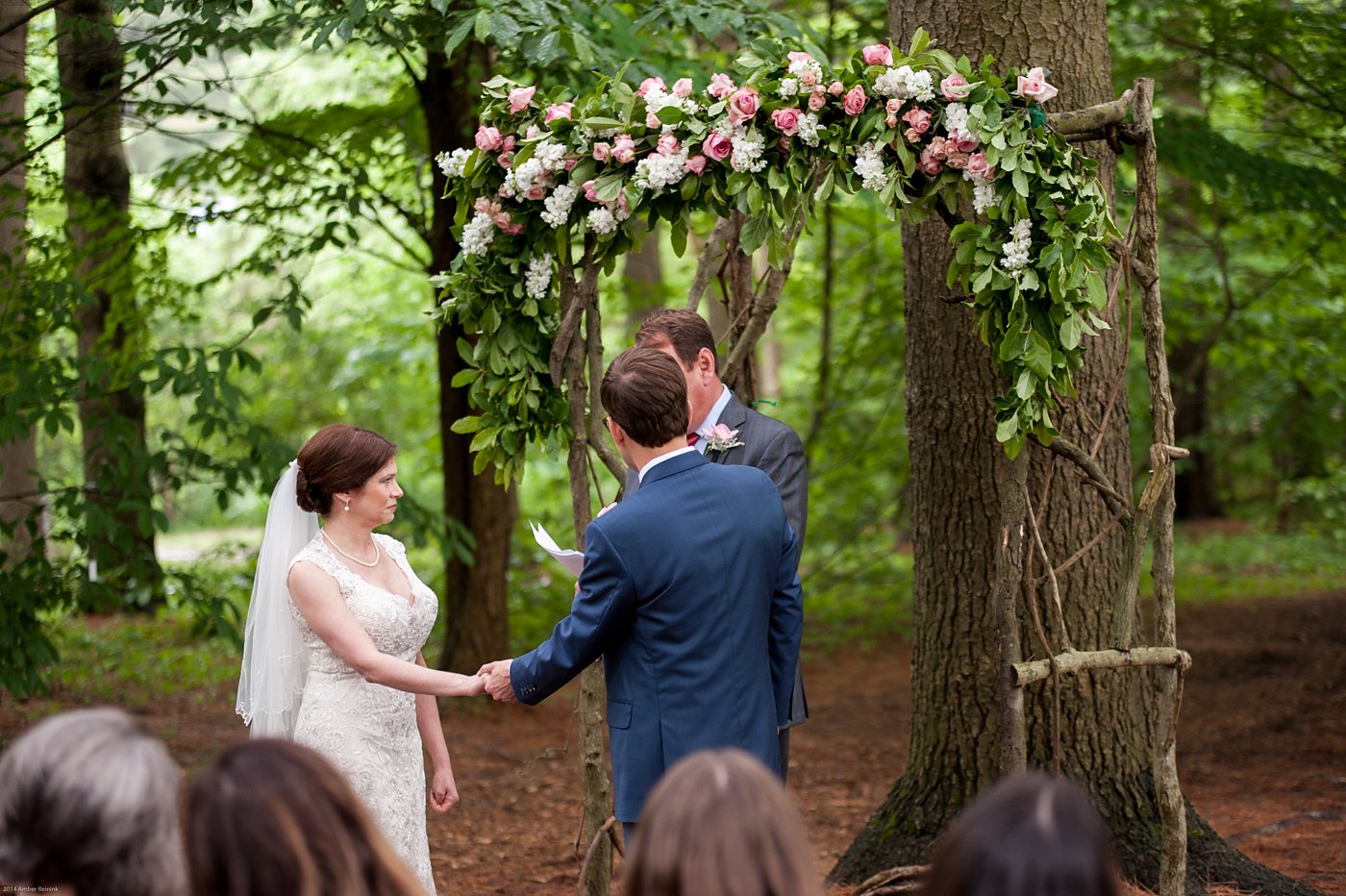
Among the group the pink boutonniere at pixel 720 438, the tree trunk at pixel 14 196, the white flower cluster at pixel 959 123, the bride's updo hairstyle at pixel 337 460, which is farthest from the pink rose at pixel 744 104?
the tree trunk at pixel 14 196

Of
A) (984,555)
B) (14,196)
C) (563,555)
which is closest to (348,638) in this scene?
(563,555)

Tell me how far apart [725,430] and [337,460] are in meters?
1.16

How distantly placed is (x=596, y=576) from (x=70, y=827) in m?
1.41

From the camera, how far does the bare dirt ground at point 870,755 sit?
5.16m

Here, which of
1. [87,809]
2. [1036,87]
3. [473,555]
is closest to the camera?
[87,809]

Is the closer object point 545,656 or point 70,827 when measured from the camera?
point 70,827

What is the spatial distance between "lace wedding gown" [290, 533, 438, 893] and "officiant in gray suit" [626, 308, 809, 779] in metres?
0.81

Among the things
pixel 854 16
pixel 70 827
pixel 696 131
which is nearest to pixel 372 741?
pixel 70 827

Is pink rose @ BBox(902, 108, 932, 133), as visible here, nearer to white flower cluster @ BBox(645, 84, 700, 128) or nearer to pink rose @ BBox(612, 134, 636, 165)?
white flower cluster @ BBox(645, 84, 700, 128)

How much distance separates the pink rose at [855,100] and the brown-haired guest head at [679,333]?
29.3 inches

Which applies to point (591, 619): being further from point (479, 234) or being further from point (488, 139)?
point (488, 139)

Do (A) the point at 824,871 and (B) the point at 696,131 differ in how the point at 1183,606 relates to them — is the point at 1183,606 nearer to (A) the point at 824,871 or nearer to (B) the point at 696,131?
(A) the point at 824,871

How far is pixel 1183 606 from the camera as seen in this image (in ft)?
35.3

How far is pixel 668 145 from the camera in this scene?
138 inches
